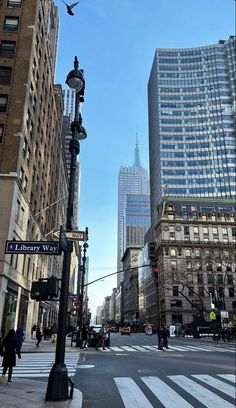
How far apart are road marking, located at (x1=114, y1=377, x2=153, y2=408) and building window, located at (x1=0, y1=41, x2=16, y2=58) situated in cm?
3474

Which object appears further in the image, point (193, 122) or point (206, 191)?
point (193, 122)

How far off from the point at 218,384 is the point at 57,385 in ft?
19.6

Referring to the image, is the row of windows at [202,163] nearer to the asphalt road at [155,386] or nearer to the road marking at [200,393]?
the asphalt road at [155,386]

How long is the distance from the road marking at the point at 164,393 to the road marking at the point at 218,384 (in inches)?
59.0

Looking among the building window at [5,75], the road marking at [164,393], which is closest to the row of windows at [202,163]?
the building window at [5,75]

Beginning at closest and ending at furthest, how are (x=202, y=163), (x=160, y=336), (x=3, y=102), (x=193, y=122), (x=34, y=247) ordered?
(x=34, y=247) < (x=160, y=336) < (x=3, y=102) < (x=202, y=163) < (x=193, y=122)

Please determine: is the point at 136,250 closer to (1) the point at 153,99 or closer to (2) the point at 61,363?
(1) the point at 153,99

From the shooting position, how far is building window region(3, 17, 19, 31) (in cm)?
3803

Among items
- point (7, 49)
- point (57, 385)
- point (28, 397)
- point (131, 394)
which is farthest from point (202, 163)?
point (57, 385)

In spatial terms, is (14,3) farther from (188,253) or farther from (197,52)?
(197,52)

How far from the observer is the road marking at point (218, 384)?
400 inches

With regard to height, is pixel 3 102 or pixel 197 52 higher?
pixel 197 52

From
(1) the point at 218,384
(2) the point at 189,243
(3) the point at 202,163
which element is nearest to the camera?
(1) the point at 218,384

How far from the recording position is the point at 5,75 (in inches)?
1419
